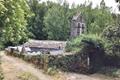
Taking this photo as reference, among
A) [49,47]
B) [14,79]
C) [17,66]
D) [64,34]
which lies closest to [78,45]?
[49,47]

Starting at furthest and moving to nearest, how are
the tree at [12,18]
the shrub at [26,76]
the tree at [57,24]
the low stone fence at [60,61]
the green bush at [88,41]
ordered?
the tree at [57,24] → the green bush at [88,41] → the low stone fence at [60,61] → the shrub at [26,76] → the tree at [12,18]

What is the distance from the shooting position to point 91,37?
3997cm

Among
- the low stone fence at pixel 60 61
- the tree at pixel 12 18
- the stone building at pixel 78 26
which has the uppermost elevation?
the tree at pixel 12 18

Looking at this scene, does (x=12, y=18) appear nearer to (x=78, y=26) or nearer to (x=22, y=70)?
(x=22, y=70)

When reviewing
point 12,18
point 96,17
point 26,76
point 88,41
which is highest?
point 12,18

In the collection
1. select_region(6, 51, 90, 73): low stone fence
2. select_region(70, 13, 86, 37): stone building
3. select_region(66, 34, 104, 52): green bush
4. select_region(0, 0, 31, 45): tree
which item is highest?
select_region(0, 0, 31, 45): tree

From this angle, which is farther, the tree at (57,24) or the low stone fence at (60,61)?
the tree at (57,24)

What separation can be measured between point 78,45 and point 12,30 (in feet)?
77.6

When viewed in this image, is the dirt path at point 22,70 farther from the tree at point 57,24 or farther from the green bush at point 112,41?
the tree at point 57,24

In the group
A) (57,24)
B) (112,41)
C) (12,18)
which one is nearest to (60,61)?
(112,41)

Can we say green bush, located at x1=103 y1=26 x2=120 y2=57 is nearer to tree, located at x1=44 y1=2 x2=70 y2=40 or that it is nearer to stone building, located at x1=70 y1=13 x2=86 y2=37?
stone building, located at x1=70 y1=13 x2=86 y2=37

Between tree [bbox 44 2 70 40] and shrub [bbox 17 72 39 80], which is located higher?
tree [bbox 44 2 70 40]

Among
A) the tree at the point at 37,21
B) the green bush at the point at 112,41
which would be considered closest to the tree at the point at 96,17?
the tree at the point at 37,21

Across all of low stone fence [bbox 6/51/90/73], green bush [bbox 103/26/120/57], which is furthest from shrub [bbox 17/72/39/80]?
green bush [bbox 103/26/120/57]
